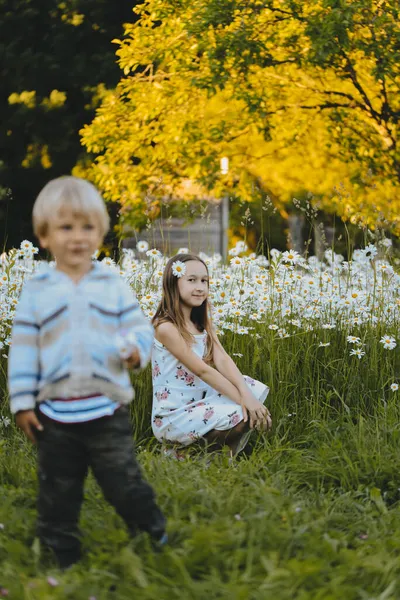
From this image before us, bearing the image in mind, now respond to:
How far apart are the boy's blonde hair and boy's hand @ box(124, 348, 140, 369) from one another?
0.39 metres

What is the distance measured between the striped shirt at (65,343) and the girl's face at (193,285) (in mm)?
1603

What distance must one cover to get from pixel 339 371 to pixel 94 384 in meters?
2.54

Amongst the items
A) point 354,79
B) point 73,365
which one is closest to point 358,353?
point 73,365

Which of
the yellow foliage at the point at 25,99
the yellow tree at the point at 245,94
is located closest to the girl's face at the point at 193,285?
the yellow tree at the point at 245,94

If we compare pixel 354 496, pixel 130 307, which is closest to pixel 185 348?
pixel 354 496

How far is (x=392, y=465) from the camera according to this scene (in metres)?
3.58

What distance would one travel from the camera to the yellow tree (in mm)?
7426

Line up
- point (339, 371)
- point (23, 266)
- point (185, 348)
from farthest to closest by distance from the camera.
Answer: point (23, 266)
point (339, 371)
point (185, 348)

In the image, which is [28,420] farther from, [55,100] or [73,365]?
[55,100]

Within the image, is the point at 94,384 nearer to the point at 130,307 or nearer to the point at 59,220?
the point at 130,307

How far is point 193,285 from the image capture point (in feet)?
13.3

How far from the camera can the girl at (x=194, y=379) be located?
12.9 feet

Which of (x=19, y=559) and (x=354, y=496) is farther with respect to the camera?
(x=354, y=496)

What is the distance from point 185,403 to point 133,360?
1734 mm
